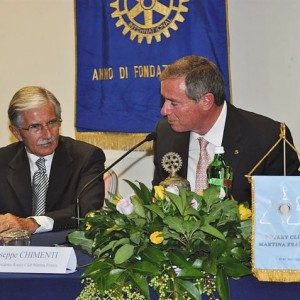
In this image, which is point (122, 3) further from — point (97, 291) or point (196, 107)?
point (97, 291)

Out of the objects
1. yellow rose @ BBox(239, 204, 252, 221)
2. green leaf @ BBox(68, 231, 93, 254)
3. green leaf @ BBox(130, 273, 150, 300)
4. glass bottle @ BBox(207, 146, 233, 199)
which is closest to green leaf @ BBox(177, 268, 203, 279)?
green leaf @ BBox(130, 273, 150, 300)

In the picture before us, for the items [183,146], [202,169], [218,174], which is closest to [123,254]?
[218,174]

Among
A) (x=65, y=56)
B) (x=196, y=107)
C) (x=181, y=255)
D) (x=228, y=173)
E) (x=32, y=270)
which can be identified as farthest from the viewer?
(x=65, y=56)

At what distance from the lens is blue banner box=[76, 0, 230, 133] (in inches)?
176

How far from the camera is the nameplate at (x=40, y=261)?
2.29 meters

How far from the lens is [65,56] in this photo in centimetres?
509

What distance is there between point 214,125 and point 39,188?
0.98 metres

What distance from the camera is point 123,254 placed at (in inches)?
84.9

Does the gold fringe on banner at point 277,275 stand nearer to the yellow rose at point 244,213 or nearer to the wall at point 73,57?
the yellow rose at point 244,213

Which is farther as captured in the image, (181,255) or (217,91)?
(217,91)

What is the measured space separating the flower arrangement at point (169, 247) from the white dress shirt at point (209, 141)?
118cm

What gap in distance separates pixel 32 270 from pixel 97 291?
261 millimetres

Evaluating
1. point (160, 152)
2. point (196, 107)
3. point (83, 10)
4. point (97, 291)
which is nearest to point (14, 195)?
point (160, 152)

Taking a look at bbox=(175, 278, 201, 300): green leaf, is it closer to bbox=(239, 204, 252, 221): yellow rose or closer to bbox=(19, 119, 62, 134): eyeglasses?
bbox=(239, 204, 252, 221): yellow rose
